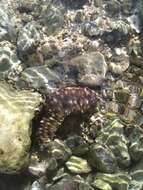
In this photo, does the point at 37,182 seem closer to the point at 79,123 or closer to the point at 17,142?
the point at 17,142

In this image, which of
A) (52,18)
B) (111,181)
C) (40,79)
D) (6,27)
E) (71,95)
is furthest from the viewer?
(52,18)

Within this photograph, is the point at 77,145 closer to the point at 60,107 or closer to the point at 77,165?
the point at 77,165

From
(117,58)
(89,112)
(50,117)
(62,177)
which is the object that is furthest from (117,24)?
(62,177)

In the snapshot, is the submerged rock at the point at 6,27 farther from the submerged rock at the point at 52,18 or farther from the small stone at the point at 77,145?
the small stone at the point at 77,145

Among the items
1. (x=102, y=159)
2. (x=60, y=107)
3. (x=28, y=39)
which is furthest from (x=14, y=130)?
(x=28, y=39)

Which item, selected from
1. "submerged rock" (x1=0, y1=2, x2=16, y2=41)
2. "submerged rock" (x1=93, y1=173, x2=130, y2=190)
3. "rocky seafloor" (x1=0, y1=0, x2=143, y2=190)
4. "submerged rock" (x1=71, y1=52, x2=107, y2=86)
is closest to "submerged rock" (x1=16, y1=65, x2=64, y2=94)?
"rocky seafloor" (x1=0, y1=0, x2=143, y2=190)

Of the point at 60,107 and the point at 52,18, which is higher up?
the point at 52,18
